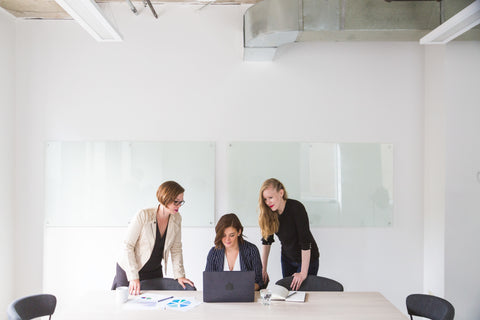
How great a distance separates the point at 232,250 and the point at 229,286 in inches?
19.3

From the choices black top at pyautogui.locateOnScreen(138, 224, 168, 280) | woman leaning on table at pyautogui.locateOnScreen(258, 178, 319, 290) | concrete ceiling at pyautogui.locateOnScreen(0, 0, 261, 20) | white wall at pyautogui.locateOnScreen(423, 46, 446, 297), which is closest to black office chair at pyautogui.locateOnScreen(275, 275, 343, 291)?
woman leaning on table at pyautogui.locateOnScreen(258, 178, 319, 290)

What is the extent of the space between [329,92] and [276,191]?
4.89 feet

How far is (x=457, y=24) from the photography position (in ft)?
8.84

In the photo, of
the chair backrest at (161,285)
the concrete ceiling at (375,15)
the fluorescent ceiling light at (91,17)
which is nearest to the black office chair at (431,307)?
the chair backrest at (161,285)

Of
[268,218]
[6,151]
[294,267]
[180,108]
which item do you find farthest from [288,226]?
[6,151]

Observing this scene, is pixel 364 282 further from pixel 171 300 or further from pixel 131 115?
pixel 131 115

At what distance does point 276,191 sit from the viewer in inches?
131

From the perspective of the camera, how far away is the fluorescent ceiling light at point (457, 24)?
8.19 feet

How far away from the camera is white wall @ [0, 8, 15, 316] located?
3992 millimetres

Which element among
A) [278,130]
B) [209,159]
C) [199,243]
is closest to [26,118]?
[209,159]

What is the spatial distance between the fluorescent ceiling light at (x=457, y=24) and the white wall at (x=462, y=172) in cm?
103

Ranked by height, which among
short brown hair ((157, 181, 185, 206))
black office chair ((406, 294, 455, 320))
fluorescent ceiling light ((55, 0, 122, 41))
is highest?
fluorescent ceiling light ((55, 0, 122, 41))

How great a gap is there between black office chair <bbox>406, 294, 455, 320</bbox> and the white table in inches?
8.2

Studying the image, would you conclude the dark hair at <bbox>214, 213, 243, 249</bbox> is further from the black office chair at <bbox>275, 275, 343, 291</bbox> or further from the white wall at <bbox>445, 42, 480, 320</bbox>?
the white wall at <bbox>445, 42, 480, 320</bbox>
